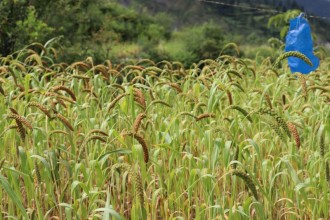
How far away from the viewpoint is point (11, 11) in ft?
21.4

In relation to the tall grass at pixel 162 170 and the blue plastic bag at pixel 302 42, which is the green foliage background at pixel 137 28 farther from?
the tall grass at pixel 162 170

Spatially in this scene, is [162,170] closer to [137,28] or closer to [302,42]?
[302,42]

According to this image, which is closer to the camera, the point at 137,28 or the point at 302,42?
the point at 302,42

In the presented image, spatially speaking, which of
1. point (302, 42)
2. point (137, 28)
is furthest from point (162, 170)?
point (137, 28)

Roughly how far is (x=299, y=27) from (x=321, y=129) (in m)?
2.48

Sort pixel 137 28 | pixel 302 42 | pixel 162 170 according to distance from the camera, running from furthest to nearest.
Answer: pixel 137 28 → pixel 302 42 → pixel 162 170

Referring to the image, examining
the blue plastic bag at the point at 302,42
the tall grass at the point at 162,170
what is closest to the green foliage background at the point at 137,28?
the blue plastic bag at the point at 302,42

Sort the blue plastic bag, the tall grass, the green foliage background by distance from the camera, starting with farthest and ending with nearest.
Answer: the green foliage background, the blue plastic bag, the tall grass

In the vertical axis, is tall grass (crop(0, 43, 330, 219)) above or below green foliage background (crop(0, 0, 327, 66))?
above

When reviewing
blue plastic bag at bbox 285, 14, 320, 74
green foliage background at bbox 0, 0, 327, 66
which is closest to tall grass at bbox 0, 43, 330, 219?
blue plastic bag at bbox 285, 14, 320, 74

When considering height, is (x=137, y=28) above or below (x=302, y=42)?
below

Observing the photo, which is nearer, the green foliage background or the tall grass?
the tall grass

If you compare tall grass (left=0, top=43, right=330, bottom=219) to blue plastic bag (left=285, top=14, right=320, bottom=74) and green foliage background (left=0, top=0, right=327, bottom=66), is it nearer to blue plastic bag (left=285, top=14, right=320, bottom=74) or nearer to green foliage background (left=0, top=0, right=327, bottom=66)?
blue plastic bag (left=285, top=14, right=320, bottom=74)

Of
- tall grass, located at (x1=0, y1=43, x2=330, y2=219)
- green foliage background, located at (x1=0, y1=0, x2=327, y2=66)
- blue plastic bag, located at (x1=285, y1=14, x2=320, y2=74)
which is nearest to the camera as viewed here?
tall grass, located at (x1=0, y1=43, x2=330, y2=219)
